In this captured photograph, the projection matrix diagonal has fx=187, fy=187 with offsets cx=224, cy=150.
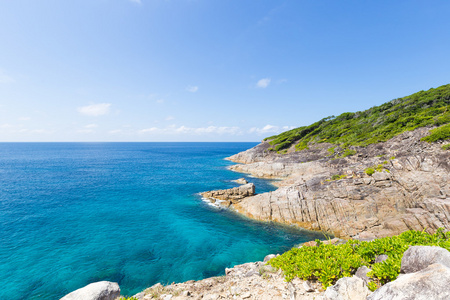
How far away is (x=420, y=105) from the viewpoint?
6241 cm

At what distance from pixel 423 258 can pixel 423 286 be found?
102 inches

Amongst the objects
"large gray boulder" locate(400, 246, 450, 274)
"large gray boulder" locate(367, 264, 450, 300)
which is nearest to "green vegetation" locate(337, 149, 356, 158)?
"large gray boulder" locate(400, 246, 450, 274)

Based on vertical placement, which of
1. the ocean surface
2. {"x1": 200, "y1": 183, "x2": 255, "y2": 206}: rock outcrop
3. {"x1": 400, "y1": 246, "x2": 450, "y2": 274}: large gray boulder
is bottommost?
the ocean surface

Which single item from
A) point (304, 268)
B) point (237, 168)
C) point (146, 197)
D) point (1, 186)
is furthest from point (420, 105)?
point (1, 186)

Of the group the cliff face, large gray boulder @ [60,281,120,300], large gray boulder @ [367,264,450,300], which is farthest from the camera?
the cliff face

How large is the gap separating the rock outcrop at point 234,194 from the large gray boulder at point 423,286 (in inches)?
1292

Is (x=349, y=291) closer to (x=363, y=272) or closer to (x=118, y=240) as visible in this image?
(x=363, y=272)

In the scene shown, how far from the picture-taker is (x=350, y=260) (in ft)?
31.2

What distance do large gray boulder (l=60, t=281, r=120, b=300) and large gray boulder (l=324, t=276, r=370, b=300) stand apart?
1262 cm

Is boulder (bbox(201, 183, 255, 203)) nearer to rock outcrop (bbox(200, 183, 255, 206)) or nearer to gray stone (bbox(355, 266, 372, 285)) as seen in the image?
rock outcrop (bbox(200, 183, 255, 206))

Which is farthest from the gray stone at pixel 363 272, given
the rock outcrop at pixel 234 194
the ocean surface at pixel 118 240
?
the rock outcrop at pixel 234 194

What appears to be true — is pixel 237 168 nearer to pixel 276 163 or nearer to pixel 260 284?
pixel 276 163

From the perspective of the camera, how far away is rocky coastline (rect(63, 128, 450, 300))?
695 centimetres

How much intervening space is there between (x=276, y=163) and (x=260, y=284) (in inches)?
2186
